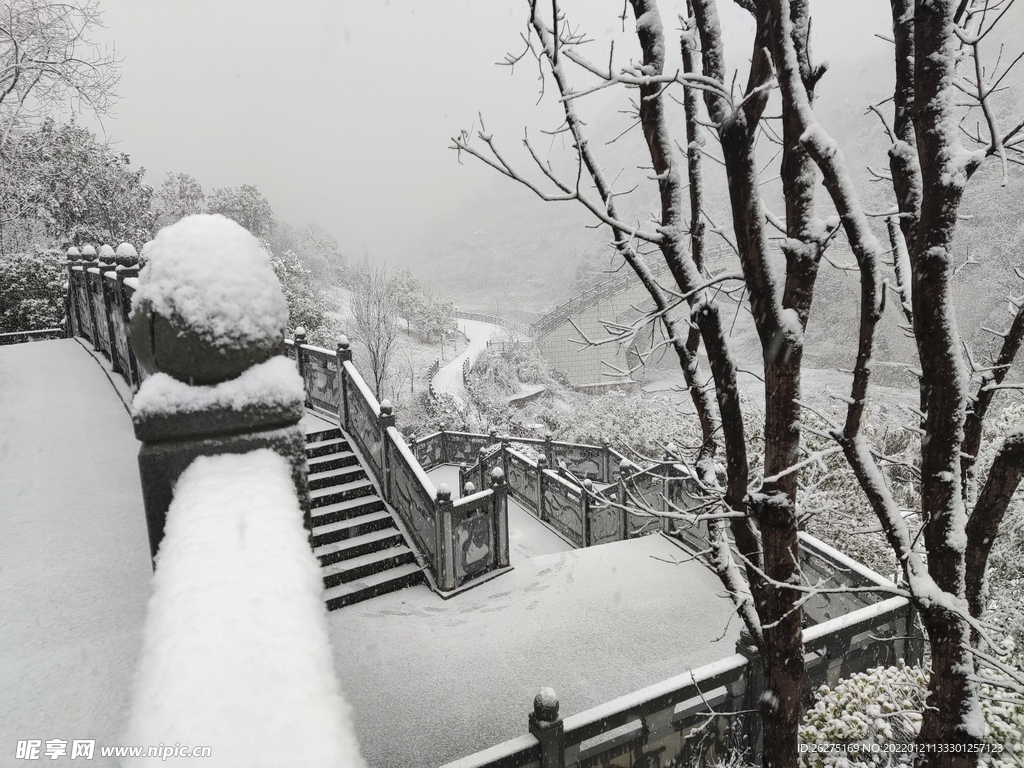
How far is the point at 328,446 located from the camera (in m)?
9.62

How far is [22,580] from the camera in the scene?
3656 mm

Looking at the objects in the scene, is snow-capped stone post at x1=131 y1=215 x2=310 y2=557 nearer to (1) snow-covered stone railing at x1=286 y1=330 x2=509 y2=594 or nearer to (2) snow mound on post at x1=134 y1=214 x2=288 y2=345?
(2) snow mound on post at x1=134 y1=214 x2=288 y2=345

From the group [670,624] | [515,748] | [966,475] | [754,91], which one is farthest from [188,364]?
[670,624]

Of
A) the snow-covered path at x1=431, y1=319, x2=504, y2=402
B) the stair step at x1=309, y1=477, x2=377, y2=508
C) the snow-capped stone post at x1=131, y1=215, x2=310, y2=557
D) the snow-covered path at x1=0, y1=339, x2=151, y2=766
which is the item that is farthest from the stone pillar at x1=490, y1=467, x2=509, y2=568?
the snow-covered path at x1=431, y1=319, x2=504, y2=402

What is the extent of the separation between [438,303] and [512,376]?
40.2ft

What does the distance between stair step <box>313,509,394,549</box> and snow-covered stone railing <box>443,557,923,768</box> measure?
16.3 ft

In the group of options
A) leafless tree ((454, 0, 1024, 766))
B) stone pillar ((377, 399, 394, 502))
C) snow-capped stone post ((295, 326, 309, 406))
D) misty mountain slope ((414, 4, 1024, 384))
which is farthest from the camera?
misty mountain slope ((414, 4, 1024, 384))

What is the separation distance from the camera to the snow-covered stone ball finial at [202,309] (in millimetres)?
1569

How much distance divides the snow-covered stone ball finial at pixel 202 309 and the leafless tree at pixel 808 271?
1.90 meters

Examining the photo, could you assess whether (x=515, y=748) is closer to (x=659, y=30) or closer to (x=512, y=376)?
(x=659, y=30)

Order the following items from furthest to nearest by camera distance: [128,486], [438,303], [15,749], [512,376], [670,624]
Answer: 1. [438,303]
2. [512,376]
3. [670,624]
4. [128,486]
5. [15,749]

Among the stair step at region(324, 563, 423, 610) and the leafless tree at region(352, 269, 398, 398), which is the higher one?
the leafless tree at region(352, 269, 398, 398)

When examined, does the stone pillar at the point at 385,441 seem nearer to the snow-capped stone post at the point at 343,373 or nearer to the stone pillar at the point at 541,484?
the snow-capped stone post at the point at 343,373

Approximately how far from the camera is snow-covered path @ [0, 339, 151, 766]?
2.93 m
